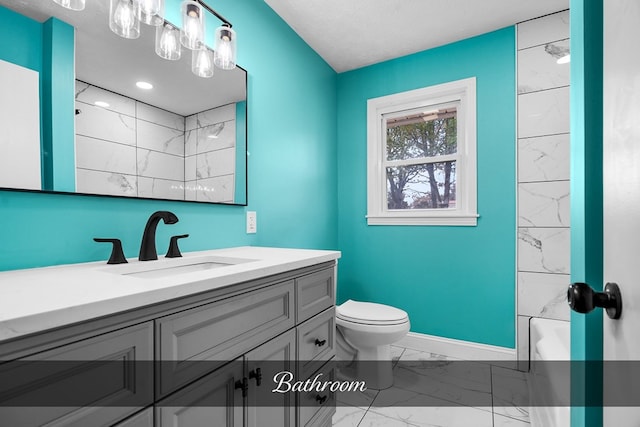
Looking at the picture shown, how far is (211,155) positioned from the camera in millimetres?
1562

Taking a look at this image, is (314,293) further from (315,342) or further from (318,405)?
(318,405)

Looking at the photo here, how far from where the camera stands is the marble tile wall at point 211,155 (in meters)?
1.47

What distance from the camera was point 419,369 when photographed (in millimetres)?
2221

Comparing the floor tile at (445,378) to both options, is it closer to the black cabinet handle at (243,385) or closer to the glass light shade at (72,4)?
the black cabinet handle at (243,385)

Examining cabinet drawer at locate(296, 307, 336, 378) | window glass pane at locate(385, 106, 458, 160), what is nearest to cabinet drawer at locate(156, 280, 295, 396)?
cabinet drawer at locate(296, 307, 336, 378)

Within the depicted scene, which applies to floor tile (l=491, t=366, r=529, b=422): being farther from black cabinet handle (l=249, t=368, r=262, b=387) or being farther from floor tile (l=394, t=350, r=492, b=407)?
black cabinet handle (l=249, t=368, r=262, b=387)

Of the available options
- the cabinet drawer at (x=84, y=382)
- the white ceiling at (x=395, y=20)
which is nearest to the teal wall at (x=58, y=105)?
the cabinet drawer at (x=84, y=382)

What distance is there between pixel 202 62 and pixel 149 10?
0.33 metres

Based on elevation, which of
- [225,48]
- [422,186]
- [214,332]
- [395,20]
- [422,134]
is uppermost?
[395,20]

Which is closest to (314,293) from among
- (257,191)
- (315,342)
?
(315,342)

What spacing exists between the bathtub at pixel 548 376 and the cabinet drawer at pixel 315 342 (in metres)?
0.91

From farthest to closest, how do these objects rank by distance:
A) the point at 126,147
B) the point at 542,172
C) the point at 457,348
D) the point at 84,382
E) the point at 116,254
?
the point at 457,348, the point at 542,172, the point at 126,147, the point at 116,254, the point at 84,382

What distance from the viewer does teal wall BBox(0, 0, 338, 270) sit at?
3.17 feet

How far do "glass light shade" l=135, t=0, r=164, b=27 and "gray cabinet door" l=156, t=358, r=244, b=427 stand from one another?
1.30 metres
